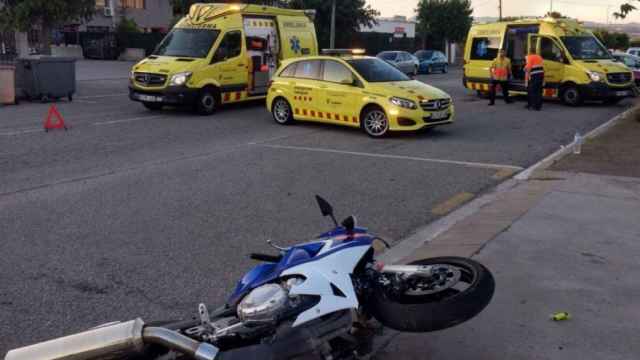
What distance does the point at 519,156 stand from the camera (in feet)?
40.1

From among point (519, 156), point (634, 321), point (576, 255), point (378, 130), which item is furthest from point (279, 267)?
point (378, 130)

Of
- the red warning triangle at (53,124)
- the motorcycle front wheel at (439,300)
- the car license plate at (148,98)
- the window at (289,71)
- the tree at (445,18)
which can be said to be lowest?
the motorcycle front wheel at (439,300)

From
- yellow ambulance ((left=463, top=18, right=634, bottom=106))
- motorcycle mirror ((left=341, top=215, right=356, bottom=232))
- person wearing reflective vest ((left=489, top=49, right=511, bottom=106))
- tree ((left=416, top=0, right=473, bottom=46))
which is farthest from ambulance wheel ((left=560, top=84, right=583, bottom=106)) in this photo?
tree ((left=416, top=0, right=473, bottom=46))

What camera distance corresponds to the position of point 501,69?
21.7 meters

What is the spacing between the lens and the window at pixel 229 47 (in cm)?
1805

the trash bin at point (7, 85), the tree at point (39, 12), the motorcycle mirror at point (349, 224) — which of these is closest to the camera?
the motorcycle mirror at point (349, 224)

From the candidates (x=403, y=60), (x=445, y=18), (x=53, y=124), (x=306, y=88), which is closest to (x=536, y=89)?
(x=306, y=88)

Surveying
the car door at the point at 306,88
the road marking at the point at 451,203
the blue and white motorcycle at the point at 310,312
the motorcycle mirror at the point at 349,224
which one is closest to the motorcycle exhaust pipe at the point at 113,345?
the blue and white motorcycle at the point at 310,312

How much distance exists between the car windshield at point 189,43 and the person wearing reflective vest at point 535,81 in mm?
8698

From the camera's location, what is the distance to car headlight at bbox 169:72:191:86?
17172 millimetres

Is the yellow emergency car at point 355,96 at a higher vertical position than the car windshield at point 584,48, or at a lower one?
lower

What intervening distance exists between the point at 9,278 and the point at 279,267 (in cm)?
308

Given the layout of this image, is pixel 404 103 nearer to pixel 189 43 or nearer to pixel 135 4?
pixel 189 43

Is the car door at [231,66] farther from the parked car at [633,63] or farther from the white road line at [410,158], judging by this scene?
the parked car at [633,63]
